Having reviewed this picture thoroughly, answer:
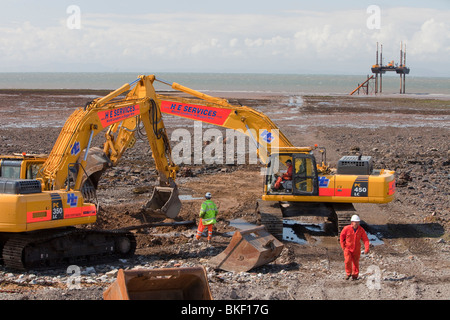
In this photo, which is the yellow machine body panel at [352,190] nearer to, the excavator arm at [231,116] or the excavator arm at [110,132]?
the excavator arm at [231,116]

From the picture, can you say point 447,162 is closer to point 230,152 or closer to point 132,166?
point 230,152

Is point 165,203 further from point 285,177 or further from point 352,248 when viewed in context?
point 352,248

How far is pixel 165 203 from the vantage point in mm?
16078

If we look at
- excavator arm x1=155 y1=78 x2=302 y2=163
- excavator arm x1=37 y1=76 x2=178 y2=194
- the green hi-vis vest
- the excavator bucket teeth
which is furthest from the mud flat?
excavator arm x1=155 y1=78 x2=302 y2=163

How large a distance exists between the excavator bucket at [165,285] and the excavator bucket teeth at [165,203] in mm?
6170

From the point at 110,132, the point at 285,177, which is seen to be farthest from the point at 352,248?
the point at 110,132

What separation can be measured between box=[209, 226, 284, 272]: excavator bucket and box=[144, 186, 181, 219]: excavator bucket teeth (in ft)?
10.2

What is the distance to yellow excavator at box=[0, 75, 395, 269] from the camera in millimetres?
12469

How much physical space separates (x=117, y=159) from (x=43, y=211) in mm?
3901

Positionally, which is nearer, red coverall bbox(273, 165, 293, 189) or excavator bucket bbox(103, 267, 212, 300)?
excavator bucket bbox(103, 267, 212, 300)

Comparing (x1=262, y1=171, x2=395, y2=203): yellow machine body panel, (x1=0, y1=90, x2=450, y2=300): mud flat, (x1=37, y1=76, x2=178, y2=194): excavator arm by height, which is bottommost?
(x1=0, y1=90, x2=450, y2=300): mud flat

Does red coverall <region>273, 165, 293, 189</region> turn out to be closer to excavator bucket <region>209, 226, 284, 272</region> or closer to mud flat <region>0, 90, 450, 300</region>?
mud flat <region>0, 90, 450, 300</region>

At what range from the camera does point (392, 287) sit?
1104cm

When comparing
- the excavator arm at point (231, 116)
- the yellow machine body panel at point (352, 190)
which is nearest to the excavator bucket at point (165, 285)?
Result: the yellow machine body panel at point (352, 190)
